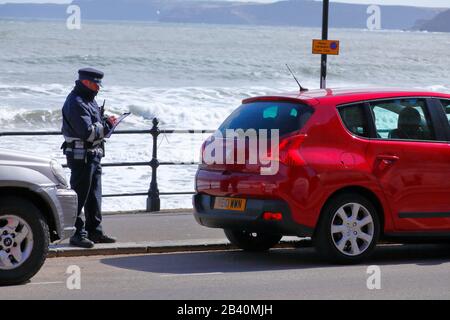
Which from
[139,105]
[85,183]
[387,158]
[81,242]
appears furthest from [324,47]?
[139,105]

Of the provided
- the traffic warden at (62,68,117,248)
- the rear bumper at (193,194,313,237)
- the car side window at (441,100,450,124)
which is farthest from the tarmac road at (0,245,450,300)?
the car side window at (441,100,450,124)

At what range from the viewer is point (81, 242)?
1131 centimetres

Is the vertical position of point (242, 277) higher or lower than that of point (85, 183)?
lower

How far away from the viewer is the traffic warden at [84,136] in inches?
437

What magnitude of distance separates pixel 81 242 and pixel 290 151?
2.52 m

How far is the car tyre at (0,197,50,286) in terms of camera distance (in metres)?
Result: 9.03

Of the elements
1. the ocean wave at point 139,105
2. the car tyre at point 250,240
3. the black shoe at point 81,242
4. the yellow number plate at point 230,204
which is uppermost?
the ocean wave at point 139,105

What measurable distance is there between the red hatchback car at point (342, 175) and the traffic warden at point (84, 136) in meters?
1.15

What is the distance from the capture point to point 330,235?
10.3m

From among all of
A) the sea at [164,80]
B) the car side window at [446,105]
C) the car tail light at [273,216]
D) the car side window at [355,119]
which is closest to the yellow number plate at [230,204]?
the car tail light at [273,216]

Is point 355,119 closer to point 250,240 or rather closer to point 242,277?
point 250,240

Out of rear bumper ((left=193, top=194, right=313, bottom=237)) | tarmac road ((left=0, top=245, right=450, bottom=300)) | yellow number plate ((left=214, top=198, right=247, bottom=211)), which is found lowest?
tarmac road ((left=0, top=245, right=450, bottom=300))

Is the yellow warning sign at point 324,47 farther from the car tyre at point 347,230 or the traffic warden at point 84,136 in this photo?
the car tyre at point 347,230

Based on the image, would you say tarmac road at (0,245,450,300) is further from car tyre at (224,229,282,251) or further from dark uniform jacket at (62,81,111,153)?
dark uniform jacket at (62,81,111,153)
